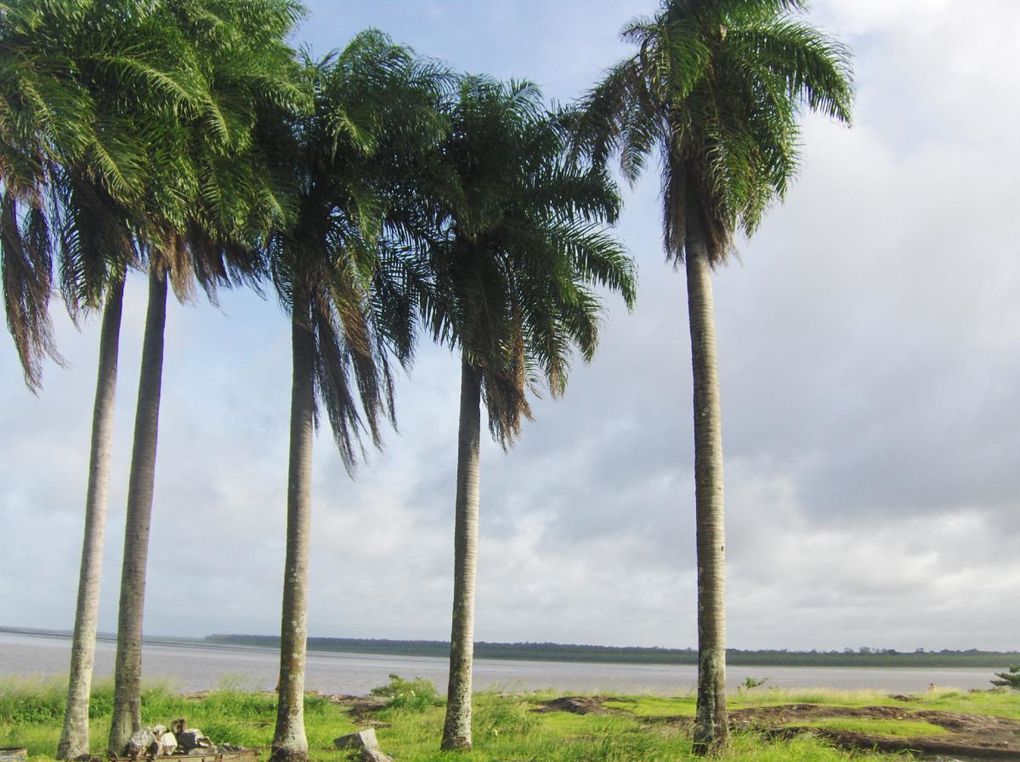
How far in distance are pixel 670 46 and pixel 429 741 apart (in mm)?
14512

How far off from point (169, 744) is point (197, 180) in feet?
31.3

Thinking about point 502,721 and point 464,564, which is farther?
point 502,721

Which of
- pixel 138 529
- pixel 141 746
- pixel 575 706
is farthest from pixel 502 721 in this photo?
pixel 138 529

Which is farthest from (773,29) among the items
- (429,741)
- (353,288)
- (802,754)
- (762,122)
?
(429,741)

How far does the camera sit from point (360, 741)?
18719mm

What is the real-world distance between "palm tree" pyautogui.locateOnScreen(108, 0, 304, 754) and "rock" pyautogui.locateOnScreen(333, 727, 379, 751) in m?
3.83

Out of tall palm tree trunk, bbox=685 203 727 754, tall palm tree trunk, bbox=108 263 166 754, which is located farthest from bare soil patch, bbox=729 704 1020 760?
tall palm tree trunk, bbox=108 263 166 754

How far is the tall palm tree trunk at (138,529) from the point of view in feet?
59.3

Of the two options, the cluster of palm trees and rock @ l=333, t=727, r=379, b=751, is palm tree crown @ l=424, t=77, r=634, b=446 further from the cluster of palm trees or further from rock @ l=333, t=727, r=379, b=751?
rock @ l=333, t=727, r=379, b=751

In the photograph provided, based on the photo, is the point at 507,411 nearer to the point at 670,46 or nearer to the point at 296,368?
the point at 296,368

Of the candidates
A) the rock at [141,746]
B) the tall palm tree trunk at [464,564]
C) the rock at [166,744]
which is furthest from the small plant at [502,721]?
the rock at [141,746]

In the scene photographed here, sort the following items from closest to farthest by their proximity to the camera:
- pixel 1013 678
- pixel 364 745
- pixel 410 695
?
1. pixel 364 745
2. pixel 410 695
3. pixel 1013 678

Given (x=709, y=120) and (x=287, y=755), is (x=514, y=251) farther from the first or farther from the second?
(x=287, y=755)

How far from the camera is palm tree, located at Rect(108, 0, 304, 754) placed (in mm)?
17344
